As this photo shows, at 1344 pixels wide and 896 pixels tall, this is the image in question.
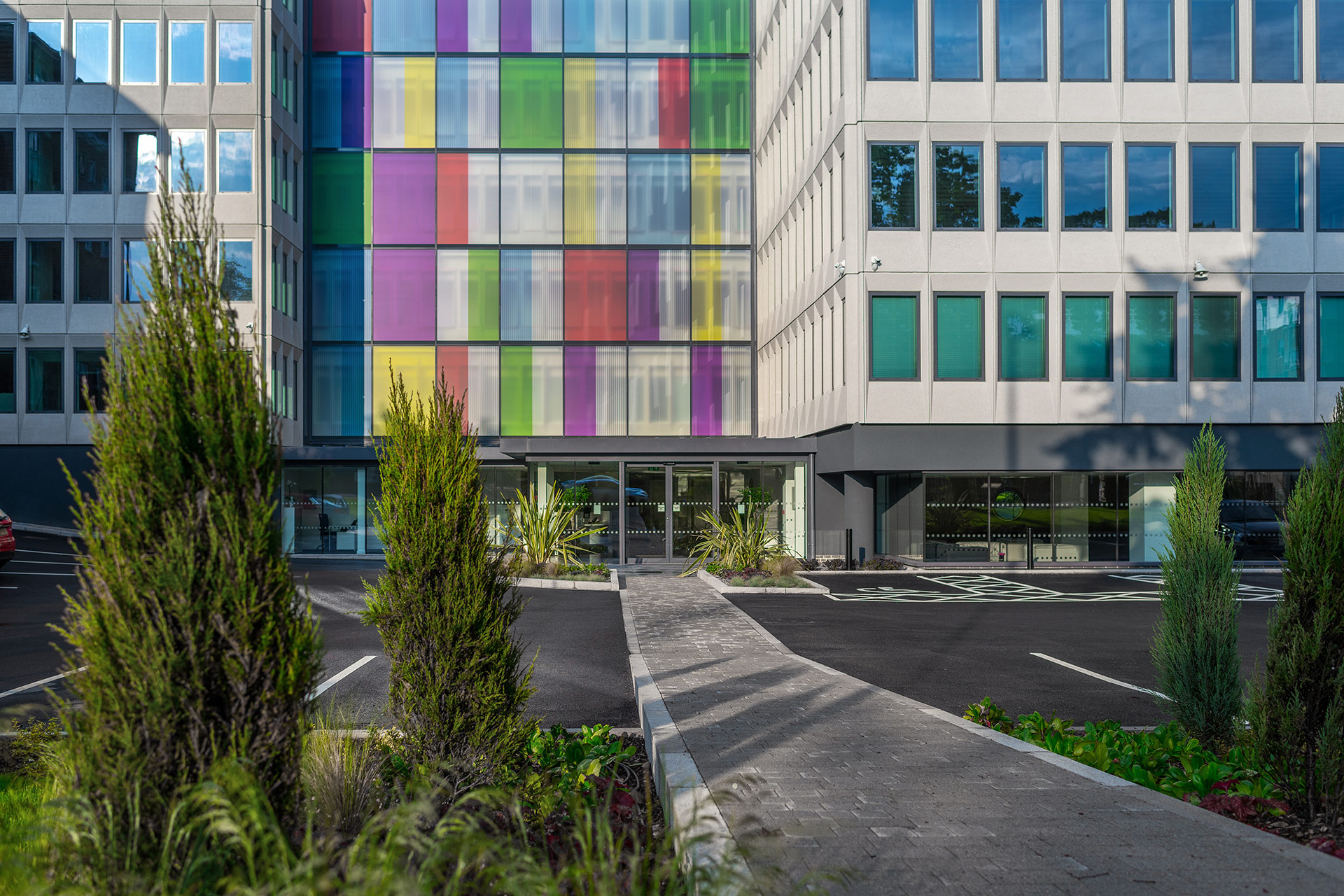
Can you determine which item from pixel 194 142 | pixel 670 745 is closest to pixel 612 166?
pixel 194 142

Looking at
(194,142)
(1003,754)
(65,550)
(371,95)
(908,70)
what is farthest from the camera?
(371,95)

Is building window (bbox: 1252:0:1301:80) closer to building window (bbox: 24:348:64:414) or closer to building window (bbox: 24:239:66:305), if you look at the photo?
building window (bbox: 24:239:66:305)

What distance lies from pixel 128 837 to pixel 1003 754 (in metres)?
5.34

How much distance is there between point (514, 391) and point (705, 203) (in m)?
9.63

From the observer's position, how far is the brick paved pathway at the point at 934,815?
4348mm

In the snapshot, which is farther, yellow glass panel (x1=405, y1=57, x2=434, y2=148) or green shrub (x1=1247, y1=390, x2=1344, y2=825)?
yellow glass panel (x1=405, y1=57, x2=434, y2=148)

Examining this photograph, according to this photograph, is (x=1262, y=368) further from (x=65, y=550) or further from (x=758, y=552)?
(x=65, y=550)

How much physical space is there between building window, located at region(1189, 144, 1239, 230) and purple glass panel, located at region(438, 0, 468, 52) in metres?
24.0

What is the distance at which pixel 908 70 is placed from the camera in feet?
76.8

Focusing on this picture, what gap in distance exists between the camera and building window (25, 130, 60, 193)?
30188mm

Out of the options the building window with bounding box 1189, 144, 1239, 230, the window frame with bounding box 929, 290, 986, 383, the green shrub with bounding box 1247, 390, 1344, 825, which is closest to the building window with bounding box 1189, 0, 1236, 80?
the building window with bounding box 1189, 144, 1239, 230

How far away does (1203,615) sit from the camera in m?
6.95

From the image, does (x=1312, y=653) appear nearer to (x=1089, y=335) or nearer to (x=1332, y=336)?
(x=1089, y=335)

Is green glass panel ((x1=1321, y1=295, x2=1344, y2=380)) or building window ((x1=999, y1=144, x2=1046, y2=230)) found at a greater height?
building window ((x1=999, y1=144, x2=1046, y2=230))
